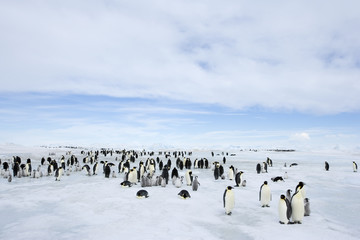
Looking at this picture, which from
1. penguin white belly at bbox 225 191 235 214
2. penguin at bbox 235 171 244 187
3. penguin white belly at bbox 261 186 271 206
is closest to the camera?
penguin white belly at bbox 225 191 235 214

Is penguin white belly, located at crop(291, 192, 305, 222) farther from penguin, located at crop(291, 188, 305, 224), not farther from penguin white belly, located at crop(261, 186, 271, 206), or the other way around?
penguin white belly, located at crop(261, 186, 271, 206)

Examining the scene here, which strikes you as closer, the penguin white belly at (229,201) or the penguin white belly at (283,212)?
the penguin white belly at (283,212)

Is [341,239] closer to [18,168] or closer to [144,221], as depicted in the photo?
[144,221]

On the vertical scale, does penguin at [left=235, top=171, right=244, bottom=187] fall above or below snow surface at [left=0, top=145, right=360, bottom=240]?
above

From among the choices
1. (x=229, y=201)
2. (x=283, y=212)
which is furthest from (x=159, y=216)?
(x=283, y=212)

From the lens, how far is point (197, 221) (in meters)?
7.52

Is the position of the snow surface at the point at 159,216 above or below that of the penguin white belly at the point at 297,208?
below

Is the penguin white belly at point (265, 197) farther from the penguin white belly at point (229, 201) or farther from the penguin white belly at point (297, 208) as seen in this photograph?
the penguin white belly at point (297, 208)

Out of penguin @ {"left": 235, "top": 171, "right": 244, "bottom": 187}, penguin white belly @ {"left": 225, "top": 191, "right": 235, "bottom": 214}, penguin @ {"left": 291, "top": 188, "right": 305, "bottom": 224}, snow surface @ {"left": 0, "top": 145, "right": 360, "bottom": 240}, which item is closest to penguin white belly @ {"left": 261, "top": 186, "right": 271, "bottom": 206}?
snow surface @ {"left": 0, "top": 145, "right": 360, "bottom": 240}

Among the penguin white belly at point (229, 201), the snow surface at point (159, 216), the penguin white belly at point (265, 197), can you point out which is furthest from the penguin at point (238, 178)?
the penguin white belly at point (229, 201)

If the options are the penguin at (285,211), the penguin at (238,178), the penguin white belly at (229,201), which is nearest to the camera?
the penguin at (285,211)

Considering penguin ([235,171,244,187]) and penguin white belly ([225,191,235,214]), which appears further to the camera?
penguin ([235,171,244,187])

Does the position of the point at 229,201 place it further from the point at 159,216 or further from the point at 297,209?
the point at 159,216

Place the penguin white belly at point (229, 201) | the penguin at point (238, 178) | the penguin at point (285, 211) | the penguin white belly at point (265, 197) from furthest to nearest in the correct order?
1. the penguin at point (238, 178)
2. the penguin white belly at point (265, 197)
3. the penguin white belly at point (229, 201)
4. the penguin at point (285, 211)
